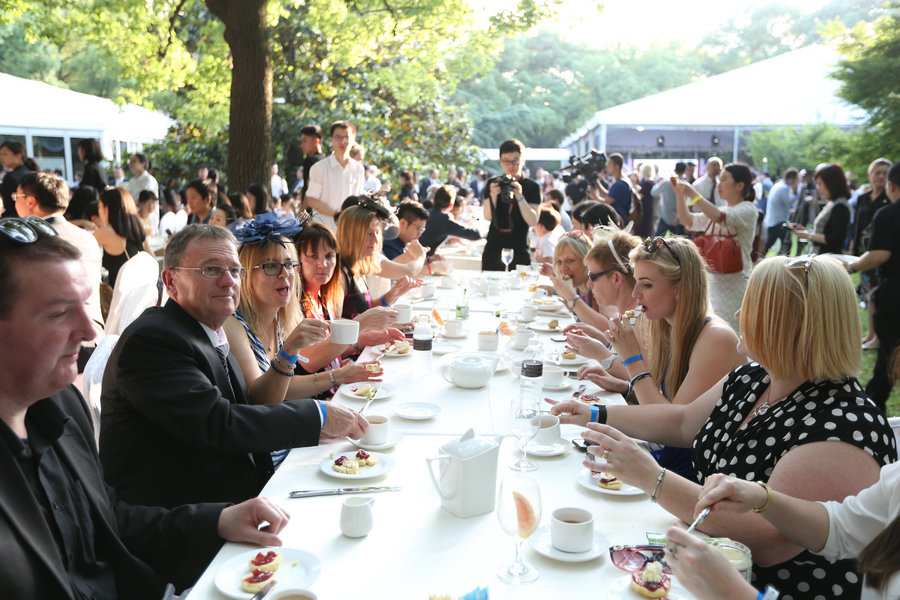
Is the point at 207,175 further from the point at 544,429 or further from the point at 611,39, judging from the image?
the point at 611,39

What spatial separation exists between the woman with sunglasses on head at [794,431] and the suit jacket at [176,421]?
0.97m

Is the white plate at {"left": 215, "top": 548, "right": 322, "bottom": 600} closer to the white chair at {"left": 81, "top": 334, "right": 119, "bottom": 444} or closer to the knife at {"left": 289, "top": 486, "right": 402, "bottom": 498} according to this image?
the knife at {"left": 289, "top": 486, "right": 402, "bottom": 498}

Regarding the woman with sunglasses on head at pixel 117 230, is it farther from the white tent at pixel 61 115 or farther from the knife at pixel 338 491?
the white tent at pixel 61 115

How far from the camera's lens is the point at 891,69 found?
37.1ft

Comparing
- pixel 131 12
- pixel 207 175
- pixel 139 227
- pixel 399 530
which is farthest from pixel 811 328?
pixel 207 175

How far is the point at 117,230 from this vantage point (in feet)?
18.5

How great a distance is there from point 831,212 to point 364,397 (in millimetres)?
6945

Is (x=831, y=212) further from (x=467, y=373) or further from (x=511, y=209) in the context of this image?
(x=467, y=373)

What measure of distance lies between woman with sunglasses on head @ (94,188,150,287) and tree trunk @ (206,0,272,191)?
2116 mm

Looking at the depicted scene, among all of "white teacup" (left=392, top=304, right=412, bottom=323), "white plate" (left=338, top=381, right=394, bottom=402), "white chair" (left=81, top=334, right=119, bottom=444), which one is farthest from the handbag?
"white chair" (left=81, top=334, right=119, bottom=444)

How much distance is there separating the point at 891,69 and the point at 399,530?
12801 mm

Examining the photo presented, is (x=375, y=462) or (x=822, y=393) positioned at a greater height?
(x=822, y=393)

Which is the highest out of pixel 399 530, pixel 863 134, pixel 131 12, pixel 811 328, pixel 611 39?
pixel 611 39

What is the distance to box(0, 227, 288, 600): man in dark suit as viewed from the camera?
1.35 meters
